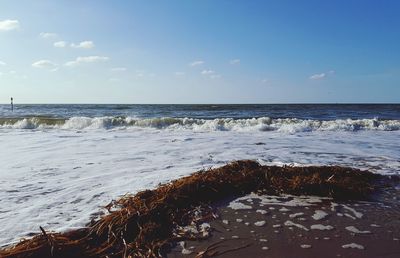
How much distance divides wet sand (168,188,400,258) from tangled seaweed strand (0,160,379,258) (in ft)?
0.86

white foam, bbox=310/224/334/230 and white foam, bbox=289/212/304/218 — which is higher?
white foam, bbox=289/212/304/218

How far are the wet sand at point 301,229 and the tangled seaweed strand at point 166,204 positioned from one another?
263mm

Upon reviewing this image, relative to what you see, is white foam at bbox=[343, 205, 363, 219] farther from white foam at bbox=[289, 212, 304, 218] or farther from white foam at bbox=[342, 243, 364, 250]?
white foam at bbox=[342, 243, 364, 250]

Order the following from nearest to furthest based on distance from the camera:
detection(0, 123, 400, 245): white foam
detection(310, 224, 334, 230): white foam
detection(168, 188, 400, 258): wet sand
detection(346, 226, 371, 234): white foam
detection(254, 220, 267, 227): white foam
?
detection(168, 188, 400, 258): wet sand
detection(346, 226, 371, 234): white foam
detection(310, 224, 334, 230): white foam
detection(254, 220, 267, 227): white foam
detection(0, 123, 400, 245): white foam

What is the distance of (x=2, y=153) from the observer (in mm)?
8266

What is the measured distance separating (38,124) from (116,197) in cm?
1623

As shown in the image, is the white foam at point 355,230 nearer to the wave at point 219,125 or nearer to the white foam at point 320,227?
the white foam at point 320,227

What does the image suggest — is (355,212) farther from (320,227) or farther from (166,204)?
(166,204)

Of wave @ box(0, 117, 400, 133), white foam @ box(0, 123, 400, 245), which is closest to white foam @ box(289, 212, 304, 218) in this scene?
white foam @ box(0, 123, 400, 245)

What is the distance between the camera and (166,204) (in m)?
3.76

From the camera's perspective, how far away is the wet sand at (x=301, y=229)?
2.81m

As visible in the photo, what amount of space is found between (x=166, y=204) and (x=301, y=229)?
1348mm

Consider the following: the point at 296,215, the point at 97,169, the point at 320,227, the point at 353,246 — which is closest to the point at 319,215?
the point at 296,215

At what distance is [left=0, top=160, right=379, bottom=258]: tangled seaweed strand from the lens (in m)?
2.84
